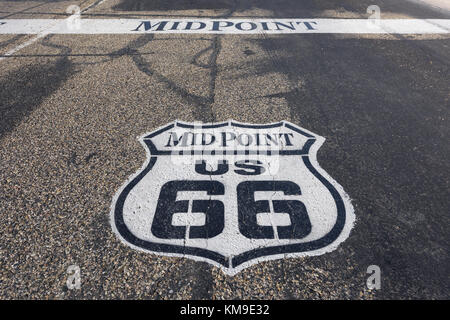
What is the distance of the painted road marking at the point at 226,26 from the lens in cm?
739

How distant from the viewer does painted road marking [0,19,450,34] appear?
7.39 meters

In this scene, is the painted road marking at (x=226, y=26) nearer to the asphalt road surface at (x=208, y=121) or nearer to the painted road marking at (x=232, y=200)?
the asphalt road surface at (x=208, y=121)

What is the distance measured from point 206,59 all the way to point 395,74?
3.37 metres

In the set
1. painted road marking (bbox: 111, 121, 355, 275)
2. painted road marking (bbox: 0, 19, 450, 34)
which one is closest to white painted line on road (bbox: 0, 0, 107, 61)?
painted road marking (bbox: 0, 19, 450, 34)

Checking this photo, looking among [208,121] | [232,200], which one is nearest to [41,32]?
[208,121]

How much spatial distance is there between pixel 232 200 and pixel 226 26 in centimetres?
623

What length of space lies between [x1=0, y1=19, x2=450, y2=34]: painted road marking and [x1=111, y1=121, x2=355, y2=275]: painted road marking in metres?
4.77

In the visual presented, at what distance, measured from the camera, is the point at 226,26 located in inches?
309

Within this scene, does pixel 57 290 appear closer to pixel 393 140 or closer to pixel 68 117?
pixel 68 117

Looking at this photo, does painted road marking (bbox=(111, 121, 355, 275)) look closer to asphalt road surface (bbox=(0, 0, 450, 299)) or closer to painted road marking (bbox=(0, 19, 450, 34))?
asphalt road surface (bbox=(0, 0, 450, 299))

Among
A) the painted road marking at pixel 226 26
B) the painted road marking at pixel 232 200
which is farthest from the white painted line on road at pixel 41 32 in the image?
the painted road marking at pixel 232 200

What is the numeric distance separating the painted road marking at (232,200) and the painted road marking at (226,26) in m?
4.77

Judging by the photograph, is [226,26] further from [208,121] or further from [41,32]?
[208,121]

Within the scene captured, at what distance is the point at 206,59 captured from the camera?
→ 19.4ft
